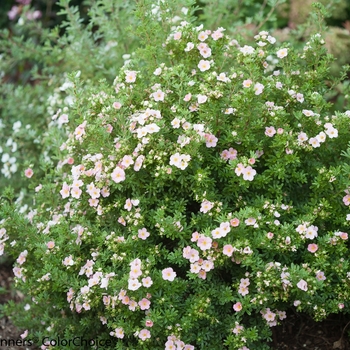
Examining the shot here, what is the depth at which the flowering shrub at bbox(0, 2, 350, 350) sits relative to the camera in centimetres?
252

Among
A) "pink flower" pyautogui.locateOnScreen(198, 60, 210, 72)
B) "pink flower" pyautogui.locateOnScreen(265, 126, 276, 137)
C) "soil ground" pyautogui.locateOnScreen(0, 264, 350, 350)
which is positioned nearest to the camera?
"pink flower" pyautogui.locateOnScreen(265, 126, 276, 137)

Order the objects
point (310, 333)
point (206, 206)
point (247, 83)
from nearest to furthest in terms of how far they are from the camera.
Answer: point (206, 206) < point (247, 83) < point (310, 333)

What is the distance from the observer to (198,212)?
2.67m

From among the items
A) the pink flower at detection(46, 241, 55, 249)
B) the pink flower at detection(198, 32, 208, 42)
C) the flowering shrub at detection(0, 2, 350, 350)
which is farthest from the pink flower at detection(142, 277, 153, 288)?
the pink flower at detection(198, 32, 208, 42)

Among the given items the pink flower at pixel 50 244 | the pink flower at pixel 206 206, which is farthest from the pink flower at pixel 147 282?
the pink flower at pixel 50 244

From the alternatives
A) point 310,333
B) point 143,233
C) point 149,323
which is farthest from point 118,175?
point 310,333

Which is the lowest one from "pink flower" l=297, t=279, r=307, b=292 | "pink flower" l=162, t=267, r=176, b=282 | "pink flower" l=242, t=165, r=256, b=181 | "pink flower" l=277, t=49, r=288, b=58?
"pink flower" l=297, t=279, r=307, b=292

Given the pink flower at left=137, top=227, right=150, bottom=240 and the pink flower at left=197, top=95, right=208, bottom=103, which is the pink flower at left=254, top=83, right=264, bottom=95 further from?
the pink flower at left=137, top=227, right=150, bottom=240

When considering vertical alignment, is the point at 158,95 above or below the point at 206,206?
above

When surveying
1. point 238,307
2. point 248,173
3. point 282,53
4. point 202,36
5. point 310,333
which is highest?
point 202,36

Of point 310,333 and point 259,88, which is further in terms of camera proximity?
point 310,333

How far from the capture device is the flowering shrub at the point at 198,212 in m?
2.52

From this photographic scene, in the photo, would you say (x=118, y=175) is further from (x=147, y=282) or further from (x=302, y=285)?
(x=302, y=285)

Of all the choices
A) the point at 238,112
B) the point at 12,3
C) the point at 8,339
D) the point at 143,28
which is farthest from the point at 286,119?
the point at 12,3
